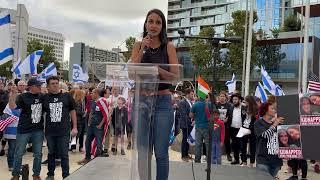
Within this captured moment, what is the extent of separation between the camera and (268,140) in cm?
680

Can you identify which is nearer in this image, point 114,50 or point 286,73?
point 114,50

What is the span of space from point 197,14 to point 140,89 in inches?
4224

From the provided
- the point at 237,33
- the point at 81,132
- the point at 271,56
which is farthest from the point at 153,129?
the point at 271,56

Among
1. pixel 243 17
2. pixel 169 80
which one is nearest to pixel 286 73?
pixel 243 17

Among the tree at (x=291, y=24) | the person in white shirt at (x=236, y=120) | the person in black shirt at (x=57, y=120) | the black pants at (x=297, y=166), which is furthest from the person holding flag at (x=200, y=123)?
the tree at (x=291, y=24)

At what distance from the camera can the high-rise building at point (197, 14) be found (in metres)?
103

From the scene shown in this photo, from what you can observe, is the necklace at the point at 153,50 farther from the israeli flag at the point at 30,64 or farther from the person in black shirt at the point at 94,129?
the israeli flag at the point at 30,64

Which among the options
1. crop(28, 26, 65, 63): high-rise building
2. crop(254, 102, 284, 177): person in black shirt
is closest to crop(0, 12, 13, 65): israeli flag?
crop(254, 102, 284, 177): person in black shirt

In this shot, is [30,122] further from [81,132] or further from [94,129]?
[81,132]

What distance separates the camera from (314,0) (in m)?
38.9

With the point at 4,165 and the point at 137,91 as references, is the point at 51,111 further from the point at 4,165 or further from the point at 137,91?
the point at 137,91

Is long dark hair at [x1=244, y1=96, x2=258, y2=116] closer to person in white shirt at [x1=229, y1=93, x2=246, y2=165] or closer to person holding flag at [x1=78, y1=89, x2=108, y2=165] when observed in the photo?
person in white shirt at [x1=229, y1=93, x2=246, y2=165]

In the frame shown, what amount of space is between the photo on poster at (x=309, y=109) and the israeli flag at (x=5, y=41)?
5444 millimetres

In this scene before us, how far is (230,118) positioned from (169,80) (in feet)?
26.2
